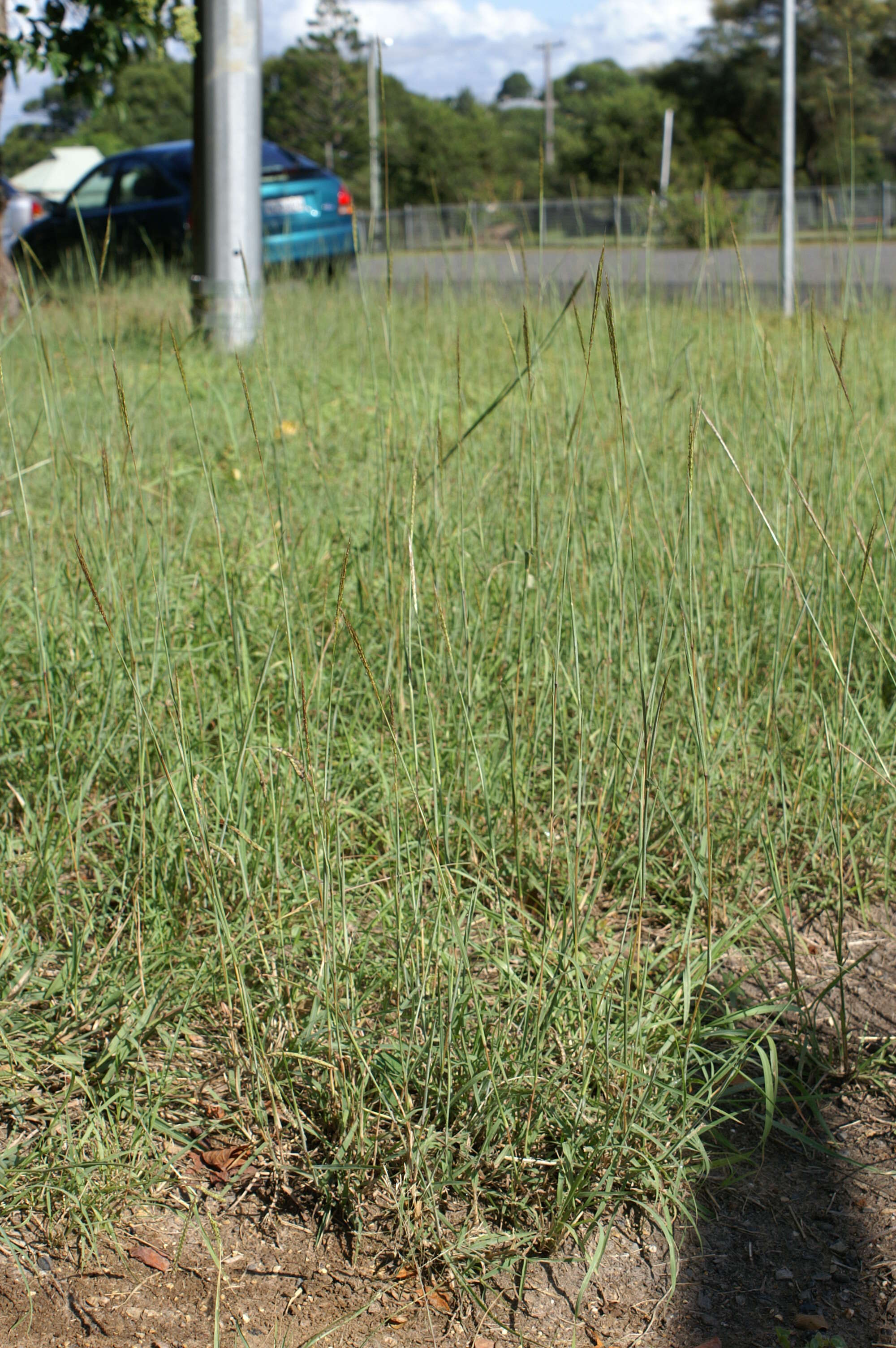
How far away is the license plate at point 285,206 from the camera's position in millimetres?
8664

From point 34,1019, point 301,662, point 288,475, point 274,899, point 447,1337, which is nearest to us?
point 447,1337

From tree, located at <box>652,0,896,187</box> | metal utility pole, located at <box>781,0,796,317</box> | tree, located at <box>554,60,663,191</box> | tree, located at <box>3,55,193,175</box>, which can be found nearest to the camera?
metal utility pole, located at <box>781,0,796,317</box>

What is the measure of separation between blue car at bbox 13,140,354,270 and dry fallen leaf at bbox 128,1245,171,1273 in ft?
26.0

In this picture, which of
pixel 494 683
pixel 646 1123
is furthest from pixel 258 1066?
pixel 494 683

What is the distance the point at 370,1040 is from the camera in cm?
139

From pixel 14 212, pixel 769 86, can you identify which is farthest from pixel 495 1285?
pixel 769 86

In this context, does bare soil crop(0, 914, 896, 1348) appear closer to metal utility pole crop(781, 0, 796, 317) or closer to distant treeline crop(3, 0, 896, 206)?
metal utility pole crop(781, 0, 796, 317)

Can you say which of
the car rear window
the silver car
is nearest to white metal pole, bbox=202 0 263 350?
the silver car

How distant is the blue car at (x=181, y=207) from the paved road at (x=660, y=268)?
569mm

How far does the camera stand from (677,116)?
40719 mm

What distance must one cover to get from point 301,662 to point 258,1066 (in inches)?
33.0

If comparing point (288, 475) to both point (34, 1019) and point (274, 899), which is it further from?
point (34, 1019)

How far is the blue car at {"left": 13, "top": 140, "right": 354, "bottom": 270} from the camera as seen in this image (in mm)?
8680

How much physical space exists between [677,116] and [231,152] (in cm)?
4073
